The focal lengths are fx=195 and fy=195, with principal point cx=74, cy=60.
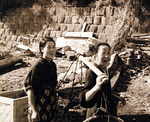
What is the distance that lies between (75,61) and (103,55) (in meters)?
6.62

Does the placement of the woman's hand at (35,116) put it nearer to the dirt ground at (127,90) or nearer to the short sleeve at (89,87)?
the short sleeve at (89,87)

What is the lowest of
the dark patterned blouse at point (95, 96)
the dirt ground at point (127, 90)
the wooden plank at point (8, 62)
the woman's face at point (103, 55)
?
the dirt ground at point (127, 90)

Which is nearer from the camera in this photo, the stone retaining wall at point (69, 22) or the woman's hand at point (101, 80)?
the woman's hand at point (101, 80)

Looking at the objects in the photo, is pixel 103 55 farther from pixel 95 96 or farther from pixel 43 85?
pixel 43 85

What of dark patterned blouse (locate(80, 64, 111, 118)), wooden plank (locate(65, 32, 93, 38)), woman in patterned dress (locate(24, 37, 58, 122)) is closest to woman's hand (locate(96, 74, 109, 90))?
dark patterned blouse (locate(80, 64, 111, 118))

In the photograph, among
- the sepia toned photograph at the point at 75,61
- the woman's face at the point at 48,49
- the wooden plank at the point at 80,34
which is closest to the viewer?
the sepia toned photograph at the point at 75,61

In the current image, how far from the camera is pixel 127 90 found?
5.68m

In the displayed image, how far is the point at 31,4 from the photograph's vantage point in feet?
42.0

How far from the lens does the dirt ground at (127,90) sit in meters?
4.01

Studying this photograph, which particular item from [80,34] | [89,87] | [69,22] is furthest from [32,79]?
[69,22]

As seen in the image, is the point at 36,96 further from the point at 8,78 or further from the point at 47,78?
the point at 8,78

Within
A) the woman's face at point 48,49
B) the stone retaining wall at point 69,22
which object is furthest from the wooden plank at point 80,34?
the woman's face at point 48,49

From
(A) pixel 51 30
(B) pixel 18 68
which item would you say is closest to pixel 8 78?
(B) pixel 18 68

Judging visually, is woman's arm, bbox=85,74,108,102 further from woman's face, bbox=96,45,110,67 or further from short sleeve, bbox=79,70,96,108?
woman's face, bbox=96,45,110,67
